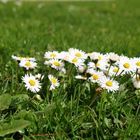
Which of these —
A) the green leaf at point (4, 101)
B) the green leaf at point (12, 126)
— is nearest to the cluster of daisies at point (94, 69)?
the green leaf at point (4, 101)

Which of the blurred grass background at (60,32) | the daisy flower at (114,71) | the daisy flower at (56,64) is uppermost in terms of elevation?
the blurred grass background at (60,32)

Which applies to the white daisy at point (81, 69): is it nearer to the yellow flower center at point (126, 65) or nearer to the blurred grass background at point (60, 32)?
the yellow flower center at point (126, 65)

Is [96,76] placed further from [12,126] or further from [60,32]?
[60,32]

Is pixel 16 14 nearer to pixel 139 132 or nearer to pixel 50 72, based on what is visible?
pixel 50 72

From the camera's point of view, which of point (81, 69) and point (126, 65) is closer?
point (126, 65)

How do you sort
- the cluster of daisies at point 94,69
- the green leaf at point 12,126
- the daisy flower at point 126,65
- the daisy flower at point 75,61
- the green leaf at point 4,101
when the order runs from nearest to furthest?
1. the green leaf at point 12,126
2. the green leaf at point 4,101
3. the cluster of daisies at point 94,69
4. the daisy flower at point 126,65
5. the daisy flower at point 75,61

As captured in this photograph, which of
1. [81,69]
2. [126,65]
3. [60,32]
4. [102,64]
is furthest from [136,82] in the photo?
[60,32]

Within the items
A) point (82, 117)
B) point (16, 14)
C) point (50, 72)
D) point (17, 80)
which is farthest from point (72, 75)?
point (16, 14)
